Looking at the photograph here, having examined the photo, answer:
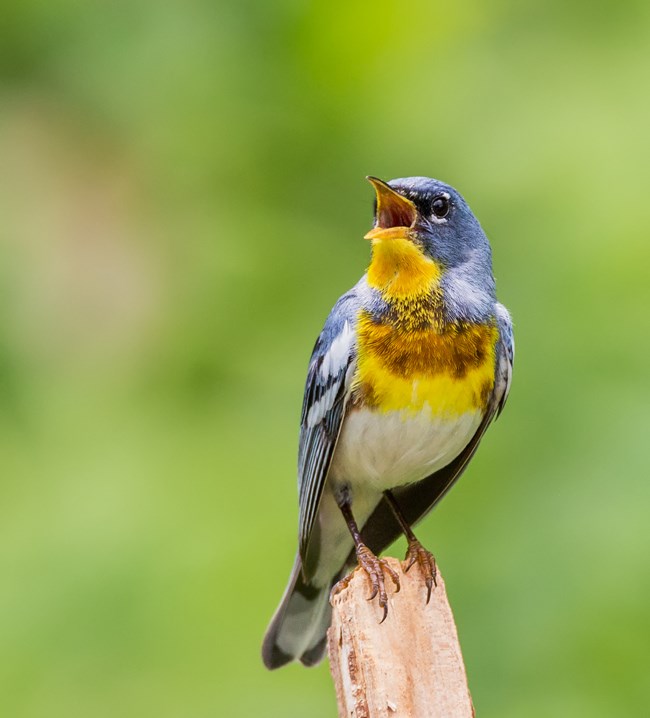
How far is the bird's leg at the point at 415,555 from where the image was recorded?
11.9 feet

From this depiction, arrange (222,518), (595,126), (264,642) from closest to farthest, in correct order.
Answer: (264,642)
(222,518)
(595,126)

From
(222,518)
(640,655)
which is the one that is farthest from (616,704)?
(222,518)

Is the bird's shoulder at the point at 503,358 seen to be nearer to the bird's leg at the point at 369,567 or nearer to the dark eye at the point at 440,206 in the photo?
the dark eye at the point at 440,206

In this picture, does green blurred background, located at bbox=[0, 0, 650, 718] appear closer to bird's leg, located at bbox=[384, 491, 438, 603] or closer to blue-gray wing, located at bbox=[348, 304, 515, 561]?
blue-gray wing, located at bbox=[348, 304, 515, 561]

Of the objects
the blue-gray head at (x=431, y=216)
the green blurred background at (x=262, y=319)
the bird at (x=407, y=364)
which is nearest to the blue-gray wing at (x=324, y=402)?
the bird at (x=407, y=364)

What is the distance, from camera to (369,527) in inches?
171

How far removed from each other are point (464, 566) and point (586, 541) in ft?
1.56

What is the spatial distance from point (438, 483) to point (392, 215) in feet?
3.24

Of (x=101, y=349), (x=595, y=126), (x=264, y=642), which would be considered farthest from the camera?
(x=101, y=349)

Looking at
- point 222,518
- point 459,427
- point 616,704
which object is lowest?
point 616,704

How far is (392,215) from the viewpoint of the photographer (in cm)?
379

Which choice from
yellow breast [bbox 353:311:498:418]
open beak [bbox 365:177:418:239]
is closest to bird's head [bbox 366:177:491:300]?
open beak [bbox 365:177:418:239]

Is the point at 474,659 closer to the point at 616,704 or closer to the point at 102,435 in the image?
the point at 616,704

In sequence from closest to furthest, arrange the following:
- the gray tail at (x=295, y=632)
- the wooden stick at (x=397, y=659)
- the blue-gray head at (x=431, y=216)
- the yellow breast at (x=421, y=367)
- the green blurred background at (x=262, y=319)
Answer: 1. the wooden stick at (x=397, y=659)
2. the yellow breast at (x=421, y=367)
3. the blue-gray head at (x=431, y=216)
4. the gray tail at (x=295, y=632)
5. the green blurred background at (x=262, y=319)
